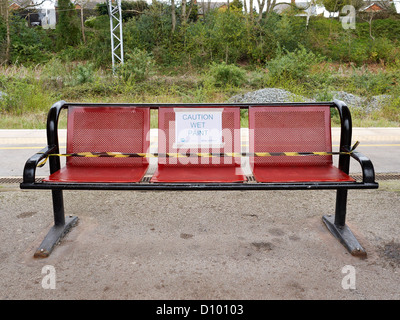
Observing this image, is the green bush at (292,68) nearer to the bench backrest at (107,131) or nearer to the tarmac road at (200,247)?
the tarmac road at (200,247)

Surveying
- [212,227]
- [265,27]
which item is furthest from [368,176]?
[265,27]

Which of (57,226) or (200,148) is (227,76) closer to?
(200,148)

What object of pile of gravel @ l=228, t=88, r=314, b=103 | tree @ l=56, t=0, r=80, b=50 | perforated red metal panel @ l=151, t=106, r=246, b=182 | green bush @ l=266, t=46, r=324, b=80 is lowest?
pile of gravel @ l=228, t=88, r=314, b=103

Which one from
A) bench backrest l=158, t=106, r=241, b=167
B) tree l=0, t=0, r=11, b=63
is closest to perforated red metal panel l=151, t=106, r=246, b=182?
bench backrest l=158, t=106, r=241, b=167

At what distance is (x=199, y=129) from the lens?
12.8 ft

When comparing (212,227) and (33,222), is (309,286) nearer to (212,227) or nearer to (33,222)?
(212,227)

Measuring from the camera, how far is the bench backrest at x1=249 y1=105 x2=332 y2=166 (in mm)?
3855

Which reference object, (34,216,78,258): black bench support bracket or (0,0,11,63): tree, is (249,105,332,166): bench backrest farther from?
(0,0,11,63): tree

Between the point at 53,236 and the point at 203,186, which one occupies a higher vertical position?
the point at 203,186

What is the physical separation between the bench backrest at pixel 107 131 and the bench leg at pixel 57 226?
41 cm

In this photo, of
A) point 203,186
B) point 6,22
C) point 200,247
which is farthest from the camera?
point 6,22

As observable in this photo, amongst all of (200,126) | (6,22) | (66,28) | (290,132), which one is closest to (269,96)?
(290,132)

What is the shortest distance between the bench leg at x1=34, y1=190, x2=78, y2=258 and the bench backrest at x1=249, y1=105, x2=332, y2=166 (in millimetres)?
1796

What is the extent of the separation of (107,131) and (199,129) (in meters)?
0.88
